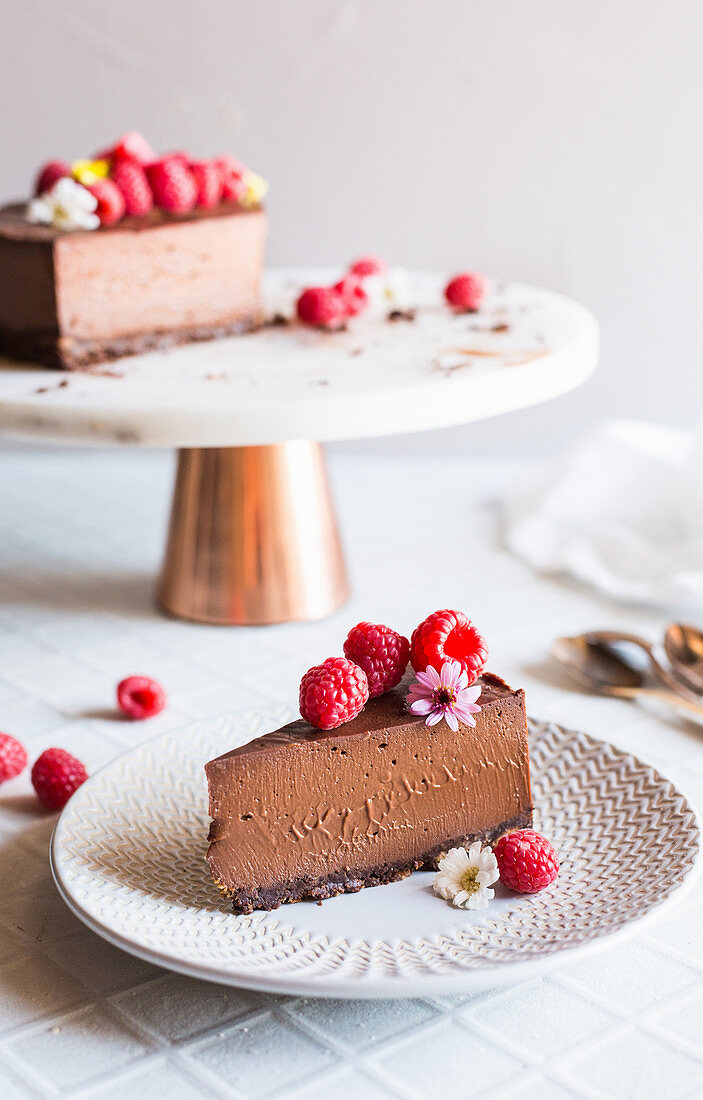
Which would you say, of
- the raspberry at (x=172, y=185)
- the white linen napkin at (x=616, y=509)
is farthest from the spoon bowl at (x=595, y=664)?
the raspberry at (x=172, y=185)

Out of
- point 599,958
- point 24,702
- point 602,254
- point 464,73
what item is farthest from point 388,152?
point 599,958

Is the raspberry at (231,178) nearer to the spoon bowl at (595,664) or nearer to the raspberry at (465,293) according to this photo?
the raspberry at (465,293)

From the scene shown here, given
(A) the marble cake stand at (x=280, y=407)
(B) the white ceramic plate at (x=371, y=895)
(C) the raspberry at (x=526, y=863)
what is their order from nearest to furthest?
(B) the white ceramic plate at (x=371, y=895) → (C) the raspberry at (x=526, y=863) → (A) the marble cake stand at (x=280, y=407)

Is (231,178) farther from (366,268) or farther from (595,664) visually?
(595,664)

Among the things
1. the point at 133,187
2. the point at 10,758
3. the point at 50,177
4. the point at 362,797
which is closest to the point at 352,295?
the point at 133,187

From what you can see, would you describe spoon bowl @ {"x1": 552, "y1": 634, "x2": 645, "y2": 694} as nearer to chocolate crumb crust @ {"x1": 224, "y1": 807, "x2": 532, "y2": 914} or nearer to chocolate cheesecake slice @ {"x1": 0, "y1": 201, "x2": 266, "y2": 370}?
chocolate crumb crust @ {"x1": 224, "y1": 807, "x2": 532, "y2": 914}

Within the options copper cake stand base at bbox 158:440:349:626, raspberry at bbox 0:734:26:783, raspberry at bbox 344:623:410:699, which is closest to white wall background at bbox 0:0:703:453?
copper cake stand base at bbox 158:440:349:626

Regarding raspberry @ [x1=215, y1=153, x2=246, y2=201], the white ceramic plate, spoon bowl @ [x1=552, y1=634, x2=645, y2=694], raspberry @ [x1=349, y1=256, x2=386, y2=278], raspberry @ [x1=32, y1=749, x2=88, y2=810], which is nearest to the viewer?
the white ceramic plate

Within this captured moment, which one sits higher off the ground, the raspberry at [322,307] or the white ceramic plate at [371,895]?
the raspberry at [322,307]
